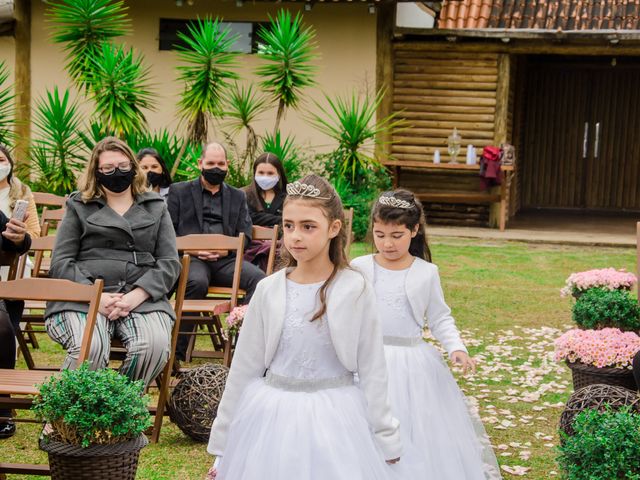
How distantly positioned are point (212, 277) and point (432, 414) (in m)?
3.33

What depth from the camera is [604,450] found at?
3.79 metres

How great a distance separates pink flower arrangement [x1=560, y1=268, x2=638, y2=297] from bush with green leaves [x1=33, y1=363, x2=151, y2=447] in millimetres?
4375

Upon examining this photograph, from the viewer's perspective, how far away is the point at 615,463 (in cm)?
374

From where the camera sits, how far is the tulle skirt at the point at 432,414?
171 inches

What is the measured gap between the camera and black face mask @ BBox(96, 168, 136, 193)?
557 cm

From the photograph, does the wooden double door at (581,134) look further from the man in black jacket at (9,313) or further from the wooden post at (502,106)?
the man in black jacket at (9,313)

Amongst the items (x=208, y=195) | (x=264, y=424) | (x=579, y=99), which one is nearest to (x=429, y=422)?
(x=264, y=424)

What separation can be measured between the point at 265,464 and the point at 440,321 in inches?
56.9

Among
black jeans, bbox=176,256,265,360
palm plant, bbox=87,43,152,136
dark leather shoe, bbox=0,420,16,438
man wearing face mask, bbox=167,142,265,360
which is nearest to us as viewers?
dark leather shoe, bbox=0,420,16,438

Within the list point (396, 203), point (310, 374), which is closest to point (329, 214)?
point (310, 374)

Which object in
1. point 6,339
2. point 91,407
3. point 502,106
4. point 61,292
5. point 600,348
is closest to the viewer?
point 91,407

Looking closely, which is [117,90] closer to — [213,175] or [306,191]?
[213,175]

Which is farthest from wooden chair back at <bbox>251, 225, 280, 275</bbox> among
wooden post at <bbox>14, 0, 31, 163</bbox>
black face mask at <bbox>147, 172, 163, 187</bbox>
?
wooden post at <bbox>14, 0, 31, 163</bbox>

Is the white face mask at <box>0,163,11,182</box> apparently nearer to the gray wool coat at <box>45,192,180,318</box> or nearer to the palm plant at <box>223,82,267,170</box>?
the gray wool coat at <box>45,192,180,318</box>
